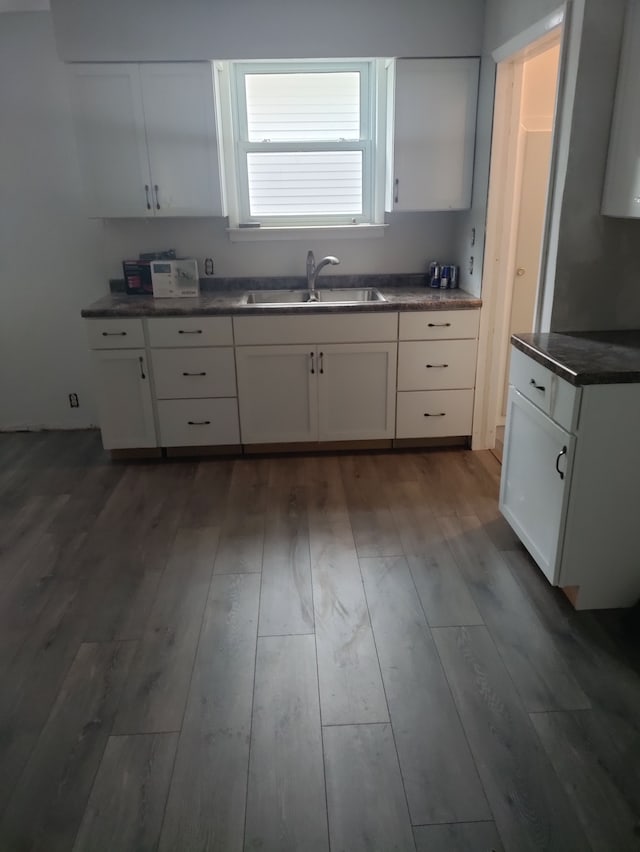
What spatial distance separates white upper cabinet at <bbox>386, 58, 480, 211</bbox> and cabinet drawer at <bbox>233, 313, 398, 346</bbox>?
0.67 meters

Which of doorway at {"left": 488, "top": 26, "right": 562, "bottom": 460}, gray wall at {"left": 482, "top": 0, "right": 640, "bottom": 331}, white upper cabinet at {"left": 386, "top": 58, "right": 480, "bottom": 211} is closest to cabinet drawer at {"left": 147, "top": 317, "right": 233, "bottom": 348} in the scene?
white upper cabinet at {"left": 386, "top": 58, "right": 480, "bottom": 211}

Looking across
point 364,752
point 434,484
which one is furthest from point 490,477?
point 364,752

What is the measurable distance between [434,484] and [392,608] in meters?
1.10

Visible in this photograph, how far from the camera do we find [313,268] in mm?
3654

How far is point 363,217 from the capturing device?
3791mm

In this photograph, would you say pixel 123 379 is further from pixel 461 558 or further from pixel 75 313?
pixel 461 558

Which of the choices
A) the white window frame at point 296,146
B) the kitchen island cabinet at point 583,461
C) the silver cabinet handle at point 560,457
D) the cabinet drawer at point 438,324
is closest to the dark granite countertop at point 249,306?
the cabinet drawer at point 438,324

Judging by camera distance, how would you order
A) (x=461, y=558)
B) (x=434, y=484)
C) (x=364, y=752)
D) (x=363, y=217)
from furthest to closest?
(x=363, y=217), (x=434, y=484), (x=461, y=558), (x=364, y=752)

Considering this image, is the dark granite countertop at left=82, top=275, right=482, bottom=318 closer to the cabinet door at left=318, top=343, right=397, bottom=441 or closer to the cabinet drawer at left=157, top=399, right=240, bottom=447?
the cabinet door at left=318, top=343, right=397, bottom=441

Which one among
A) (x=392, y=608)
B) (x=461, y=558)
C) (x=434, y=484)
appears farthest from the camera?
(x=434, y=484)

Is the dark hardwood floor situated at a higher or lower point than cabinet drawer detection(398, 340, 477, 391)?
lower

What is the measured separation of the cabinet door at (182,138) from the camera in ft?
10.6

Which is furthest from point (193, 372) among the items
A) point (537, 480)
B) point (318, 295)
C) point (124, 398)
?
point (537, 480)

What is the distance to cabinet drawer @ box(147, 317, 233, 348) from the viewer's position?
130 inches
